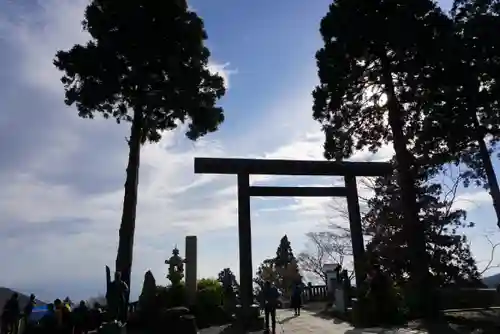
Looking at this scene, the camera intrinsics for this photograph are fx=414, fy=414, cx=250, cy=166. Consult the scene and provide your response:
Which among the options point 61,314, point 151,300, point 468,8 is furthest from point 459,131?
point 61,314

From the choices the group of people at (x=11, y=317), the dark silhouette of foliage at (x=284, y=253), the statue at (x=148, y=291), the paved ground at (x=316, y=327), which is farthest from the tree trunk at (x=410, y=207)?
the dark silhouette of foliage at (x=284, y=253)

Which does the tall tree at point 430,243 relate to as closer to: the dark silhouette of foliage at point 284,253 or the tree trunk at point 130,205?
the tree trunk at point 130,205

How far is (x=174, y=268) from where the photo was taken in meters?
16.2

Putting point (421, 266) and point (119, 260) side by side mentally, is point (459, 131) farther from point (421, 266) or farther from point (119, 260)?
point (119, 260)

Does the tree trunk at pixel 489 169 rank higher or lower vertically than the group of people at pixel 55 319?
higher

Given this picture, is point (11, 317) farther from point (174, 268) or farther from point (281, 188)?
point (281, 188)

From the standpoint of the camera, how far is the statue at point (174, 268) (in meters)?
15.9

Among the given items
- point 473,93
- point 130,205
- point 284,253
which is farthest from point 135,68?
point 284,253

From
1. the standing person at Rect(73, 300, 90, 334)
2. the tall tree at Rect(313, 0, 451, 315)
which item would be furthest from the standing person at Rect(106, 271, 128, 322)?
the tall tree at Rect(313, 0, 451, 315)

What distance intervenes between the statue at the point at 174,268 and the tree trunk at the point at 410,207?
329 inches

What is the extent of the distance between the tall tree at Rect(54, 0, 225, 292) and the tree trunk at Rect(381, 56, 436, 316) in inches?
255

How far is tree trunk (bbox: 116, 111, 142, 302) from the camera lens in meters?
12.7

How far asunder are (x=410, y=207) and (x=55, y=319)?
11.3 m

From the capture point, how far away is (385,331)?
10680 mm
